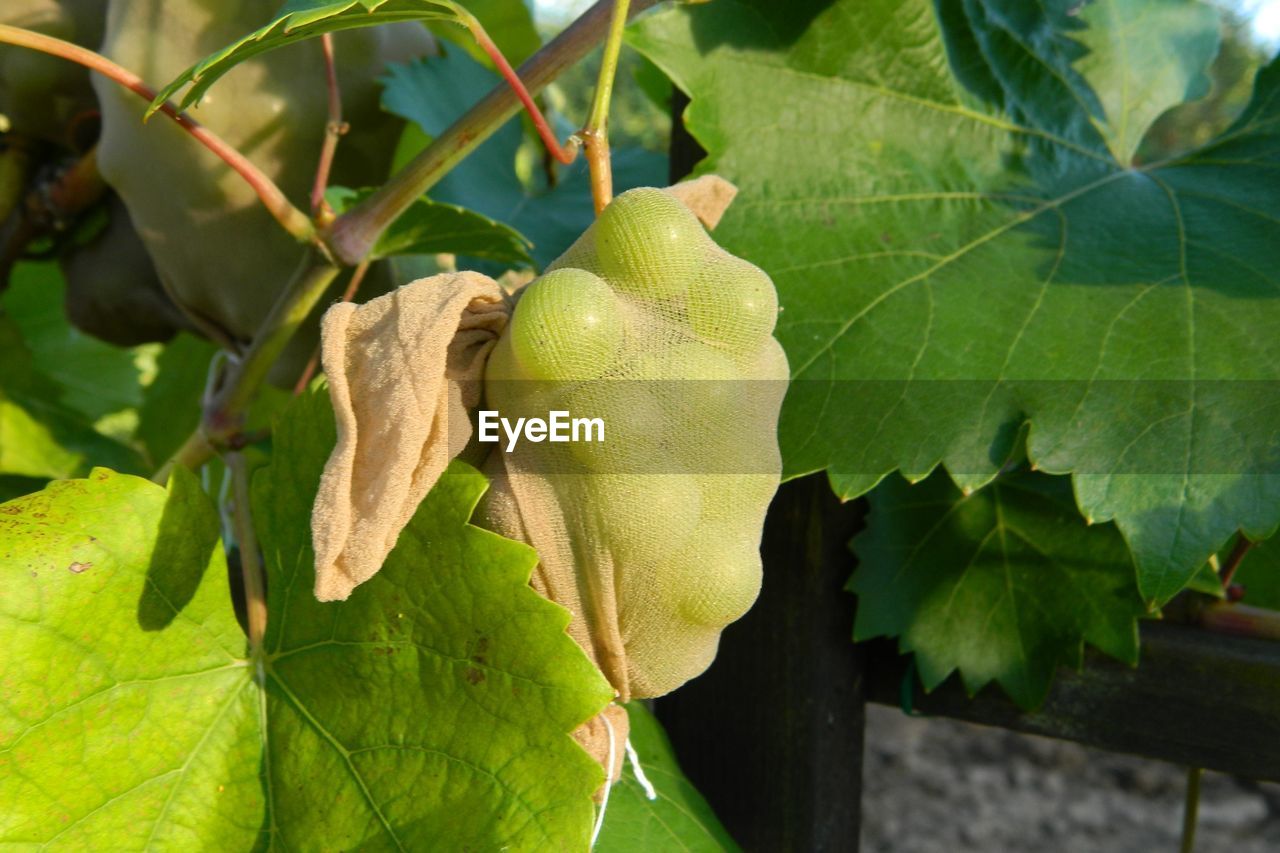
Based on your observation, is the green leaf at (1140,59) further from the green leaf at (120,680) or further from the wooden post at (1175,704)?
the green leaf at (120,680)

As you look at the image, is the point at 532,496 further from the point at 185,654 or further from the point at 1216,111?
the point at 1216,111

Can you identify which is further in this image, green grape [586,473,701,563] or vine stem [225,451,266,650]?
vine stem [225,451,266,650]

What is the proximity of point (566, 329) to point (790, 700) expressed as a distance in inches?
13.4

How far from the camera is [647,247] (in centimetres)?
39

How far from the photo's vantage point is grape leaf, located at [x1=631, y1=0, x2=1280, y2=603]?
0.52 metres

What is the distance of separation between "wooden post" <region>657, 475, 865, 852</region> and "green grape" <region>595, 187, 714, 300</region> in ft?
0.86

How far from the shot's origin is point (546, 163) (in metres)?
0.79

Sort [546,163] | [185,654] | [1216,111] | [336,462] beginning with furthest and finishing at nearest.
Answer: [1216,111] → [546,163] → [185,654] → [336,462]

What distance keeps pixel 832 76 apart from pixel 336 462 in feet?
1.16

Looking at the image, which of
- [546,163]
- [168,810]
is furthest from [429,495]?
[546,163]

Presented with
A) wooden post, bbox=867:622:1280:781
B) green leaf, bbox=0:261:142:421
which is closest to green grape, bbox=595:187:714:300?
wooden post, bbox=867:622:1280:781

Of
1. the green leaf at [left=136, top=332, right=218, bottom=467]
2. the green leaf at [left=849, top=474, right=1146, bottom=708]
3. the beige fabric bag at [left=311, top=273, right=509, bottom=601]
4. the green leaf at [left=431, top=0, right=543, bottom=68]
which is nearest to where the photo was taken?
the beige fabric bag at [left=311, top=273, right=509, bottom=601]

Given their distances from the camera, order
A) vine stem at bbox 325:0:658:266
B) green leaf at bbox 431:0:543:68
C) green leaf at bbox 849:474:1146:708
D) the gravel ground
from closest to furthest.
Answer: vine stem at bbox 325:0:658:266 < green leaf at bbox 849:474:1146:708 < green leaf at bbox 431:0:543:68 < the gravel ground

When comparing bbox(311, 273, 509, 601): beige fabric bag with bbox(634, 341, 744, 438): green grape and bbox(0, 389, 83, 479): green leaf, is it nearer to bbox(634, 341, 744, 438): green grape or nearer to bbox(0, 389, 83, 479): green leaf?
bbox(634, 341, 744, 438): green grape
